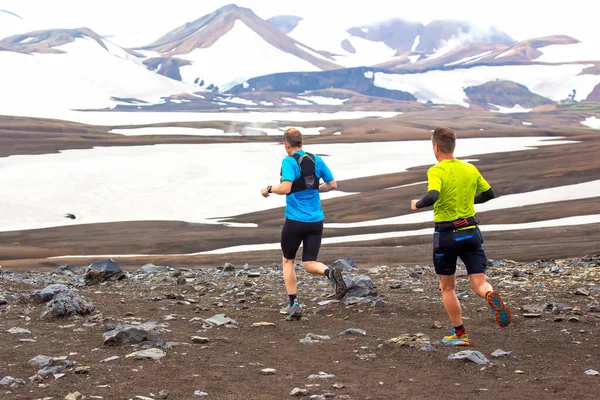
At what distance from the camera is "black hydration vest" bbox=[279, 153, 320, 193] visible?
9953 millimetres

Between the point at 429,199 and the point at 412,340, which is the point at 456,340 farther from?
the point at 429,199

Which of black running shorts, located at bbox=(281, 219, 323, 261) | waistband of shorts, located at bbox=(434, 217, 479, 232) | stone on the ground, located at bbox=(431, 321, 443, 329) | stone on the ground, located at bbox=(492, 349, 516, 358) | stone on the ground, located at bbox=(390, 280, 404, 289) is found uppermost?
waistband of shorts, located at bbox=(434, 217, 479, 232)

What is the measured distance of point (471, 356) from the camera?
26.2ft

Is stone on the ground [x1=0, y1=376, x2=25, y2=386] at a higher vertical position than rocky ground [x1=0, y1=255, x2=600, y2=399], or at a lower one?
higher

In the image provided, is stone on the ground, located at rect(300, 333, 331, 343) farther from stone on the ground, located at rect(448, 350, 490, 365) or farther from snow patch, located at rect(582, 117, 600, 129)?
snow patch, located at rect(582, 117, 600, 129)

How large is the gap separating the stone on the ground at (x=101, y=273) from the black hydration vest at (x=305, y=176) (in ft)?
20.7

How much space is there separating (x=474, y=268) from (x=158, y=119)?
421 feet

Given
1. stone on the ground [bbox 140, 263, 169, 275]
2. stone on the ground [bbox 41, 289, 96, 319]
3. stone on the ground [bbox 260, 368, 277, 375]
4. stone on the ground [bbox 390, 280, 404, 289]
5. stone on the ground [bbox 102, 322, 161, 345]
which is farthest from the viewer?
stone on the ground [bbox 140, 263, 169, 275]

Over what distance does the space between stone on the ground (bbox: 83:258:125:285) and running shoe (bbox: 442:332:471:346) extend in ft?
26.5

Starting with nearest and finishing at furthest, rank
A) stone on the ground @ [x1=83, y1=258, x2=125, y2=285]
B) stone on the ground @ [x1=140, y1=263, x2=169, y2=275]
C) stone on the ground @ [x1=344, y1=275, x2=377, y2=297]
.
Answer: stone on the ground @ [x1=344, y1=275, x2=377, y2=297] → stone on the ground @ [x1=83, y1=258, x2=125, y2=285] → stone on the ground @ [x1=140, y1=263, x2=169, y2=275]

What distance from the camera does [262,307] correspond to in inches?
464

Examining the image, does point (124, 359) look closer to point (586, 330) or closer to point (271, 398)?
point (271, 398)

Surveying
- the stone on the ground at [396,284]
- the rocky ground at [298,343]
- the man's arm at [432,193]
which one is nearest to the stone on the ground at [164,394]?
the rocky ground at [298,343]

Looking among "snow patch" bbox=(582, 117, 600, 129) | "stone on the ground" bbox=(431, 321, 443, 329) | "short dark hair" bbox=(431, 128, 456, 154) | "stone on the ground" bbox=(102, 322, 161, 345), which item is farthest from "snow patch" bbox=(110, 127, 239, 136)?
"short dark hair" bbox=(431, 128, 456, 154)
